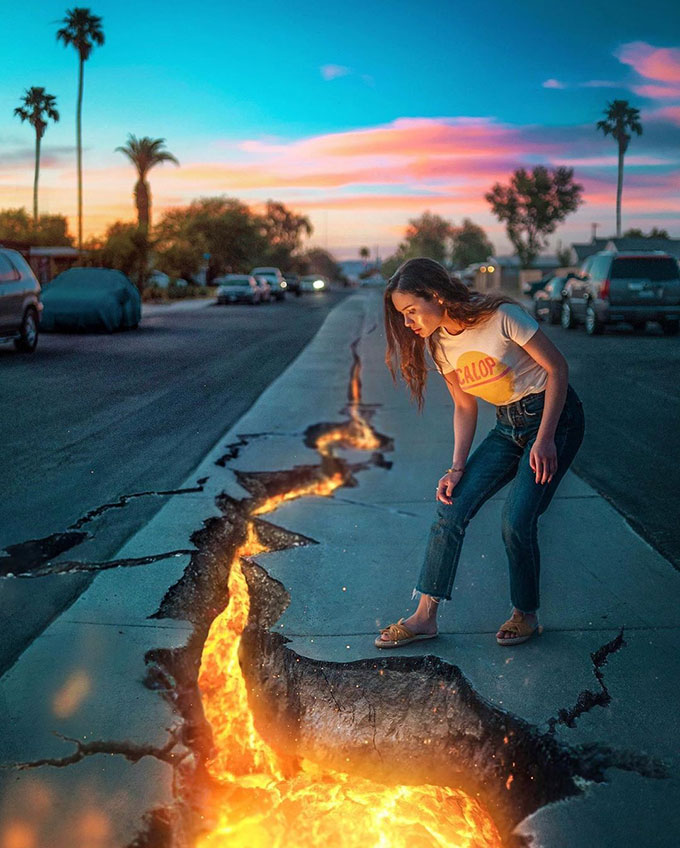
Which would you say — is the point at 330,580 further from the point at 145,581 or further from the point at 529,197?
the point at 529,197

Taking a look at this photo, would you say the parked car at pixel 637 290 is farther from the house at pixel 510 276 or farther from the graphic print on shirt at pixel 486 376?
the house at pixel 510 276

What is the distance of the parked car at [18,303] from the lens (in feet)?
53.3

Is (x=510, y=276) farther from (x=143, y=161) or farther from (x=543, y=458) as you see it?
Result: (x=543, y=458)

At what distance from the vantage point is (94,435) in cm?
905

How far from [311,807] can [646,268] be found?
2047 cm

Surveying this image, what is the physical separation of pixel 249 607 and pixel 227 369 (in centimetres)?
1084

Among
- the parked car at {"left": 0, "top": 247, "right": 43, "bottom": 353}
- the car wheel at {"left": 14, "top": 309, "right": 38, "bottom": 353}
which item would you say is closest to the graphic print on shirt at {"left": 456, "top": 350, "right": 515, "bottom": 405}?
A: the parked car at {"left": 0, "top": 247, "right": 43, "bottom": 353}

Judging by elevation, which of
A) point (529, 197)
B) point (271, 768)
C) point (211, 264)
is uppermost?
point (529, 197)

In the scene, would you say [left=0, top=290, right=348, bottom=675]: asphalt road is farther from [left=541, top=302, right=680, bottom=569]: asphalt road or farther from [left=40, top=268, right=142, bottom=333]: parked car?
[left=541, top=302, right=680, bottom=569]: asphalt road

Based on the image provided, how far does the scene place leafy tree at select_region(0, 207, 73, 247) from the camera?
74062mm

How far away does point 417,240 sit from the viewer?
16450 centimetres

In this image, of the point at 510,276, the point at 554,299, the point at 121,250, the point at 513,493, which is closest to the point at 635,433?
the point at 513,493

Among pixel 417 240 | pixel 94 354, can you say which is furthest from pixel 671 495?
pixel 417 240

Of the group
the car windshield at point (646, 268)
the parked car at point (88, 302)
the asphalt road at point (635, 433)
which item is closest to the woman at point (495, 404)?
the asphalt road at point (635, 433)
